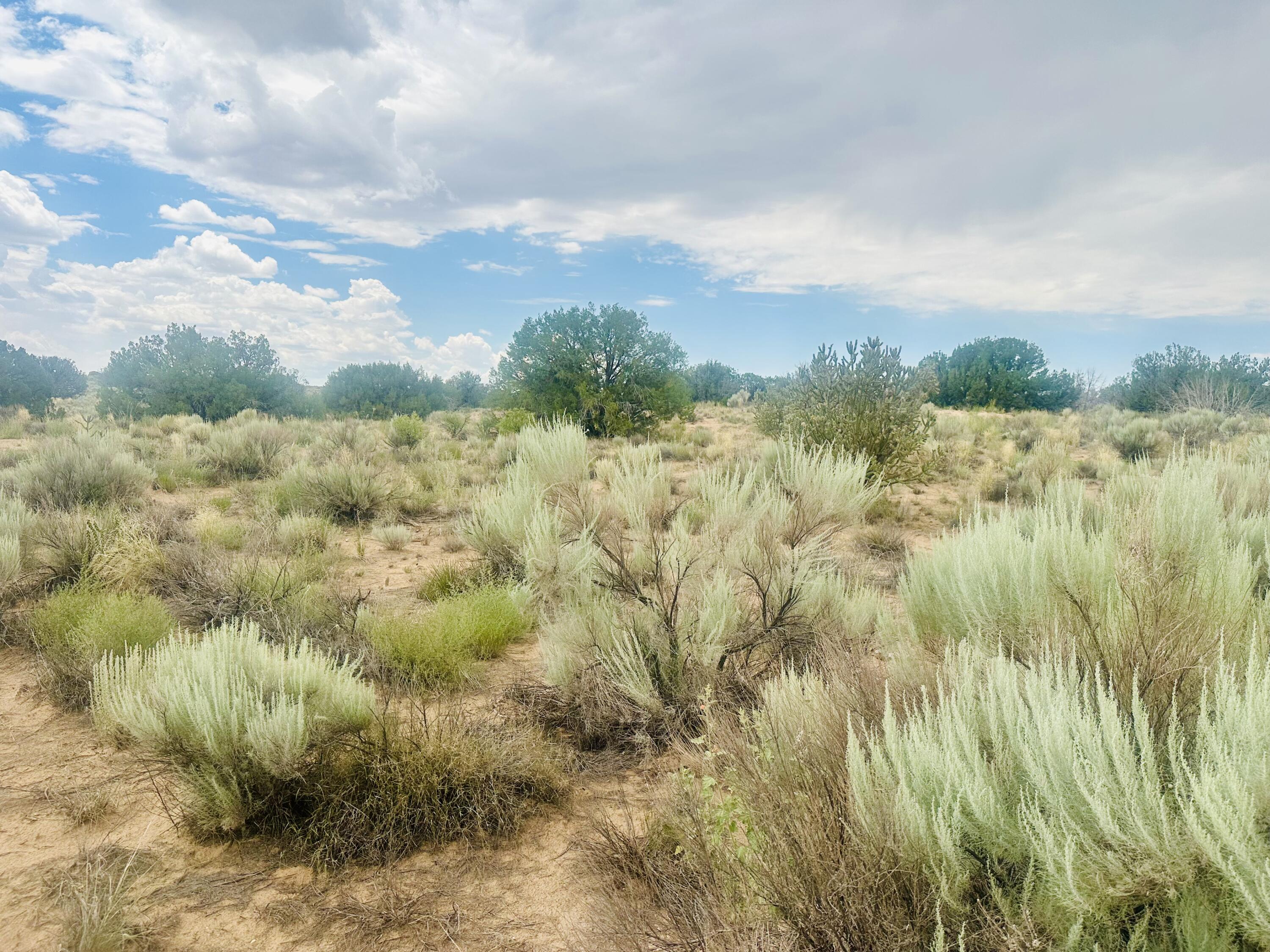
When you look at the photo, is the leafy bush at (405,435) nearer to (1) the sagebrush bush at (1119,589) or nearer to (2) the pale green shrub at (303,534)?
(2) the pale green shrub at (303,534)

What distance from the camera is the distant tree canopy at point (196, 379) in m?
31.3

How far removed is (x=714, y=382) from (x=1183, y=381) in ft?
101

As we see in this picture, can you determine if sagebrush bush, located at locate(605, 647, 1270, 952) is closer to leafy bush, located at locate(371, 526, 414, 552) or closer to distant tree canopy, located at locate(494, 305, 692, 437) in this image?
leafy bush, located at locate(371, 526, 414, 552)

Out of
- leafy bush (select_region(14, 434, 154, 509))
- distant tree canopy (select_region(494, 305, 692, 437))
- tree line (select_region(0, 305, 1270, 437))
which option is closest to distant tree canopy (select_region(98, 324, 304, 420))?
tree line (select_region(0, 305, 1270, 437))

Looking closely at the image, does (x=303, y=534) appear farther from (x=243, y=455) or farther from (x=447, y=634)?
(x=243, y=455)

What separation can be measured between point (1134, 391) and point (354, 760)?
51.7 metres

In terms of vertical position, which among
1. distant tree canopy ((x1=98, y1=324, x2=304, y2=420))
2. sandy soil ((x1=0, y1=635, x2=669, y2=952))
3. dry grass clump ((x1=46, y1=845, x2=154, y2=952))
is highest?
distant tree canopy ((x1=98, y1=324, x2=304, y2=420))

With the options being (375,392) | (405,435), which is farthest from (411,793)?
Answer: (375,392)

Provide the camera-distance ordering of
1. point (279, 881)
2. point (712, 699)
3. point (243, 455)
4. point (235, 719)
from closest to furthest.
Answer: point (279, 881)
point (235, 719)
point (712, 699)
point (243, 455)

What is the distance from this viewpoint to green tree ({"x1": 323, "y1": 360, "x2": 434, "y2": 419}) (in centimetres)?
4144

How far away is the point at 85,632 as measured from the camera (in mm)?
4719

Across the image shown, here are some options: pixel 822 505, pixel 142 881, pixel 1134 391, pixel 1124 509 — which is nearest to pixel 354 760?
pixel 142 881

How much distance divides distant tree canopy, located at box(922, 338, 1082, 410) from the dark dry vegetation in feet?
158

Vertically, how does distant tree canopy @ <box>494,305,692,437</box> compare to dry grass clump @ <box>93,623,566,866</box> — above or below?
above
